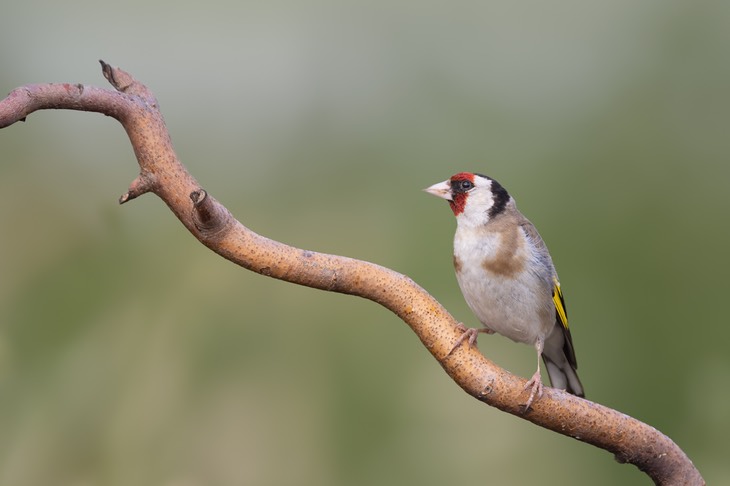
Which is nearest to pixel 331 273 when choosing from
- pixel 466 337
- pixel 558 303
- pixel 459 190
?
pixel 466 337

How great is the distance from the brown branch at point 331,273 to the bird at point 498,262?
0.99 ft

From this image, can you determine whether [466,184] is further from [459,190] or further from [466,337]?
[466,337]

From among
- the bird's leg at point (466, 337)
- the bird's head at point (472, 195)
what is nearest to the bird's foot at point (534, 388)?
the bird's leg at point (466, 337)

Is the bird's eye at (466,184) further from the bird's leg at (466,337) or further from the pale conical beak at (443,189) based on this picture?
the bird's leg at (466,337)

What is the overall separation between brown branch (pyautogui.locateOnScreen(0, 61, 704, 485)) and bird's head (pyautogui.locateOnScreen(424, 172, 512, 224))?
394 millimetres

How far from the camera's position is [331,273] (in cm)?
166

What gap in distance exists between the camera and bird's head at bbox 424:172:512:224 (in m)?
2.06

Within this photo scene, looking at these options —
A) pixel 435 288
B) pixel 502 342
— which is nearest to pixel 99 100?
pixel 435 288

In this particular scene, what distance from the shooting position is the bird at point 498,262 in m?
2.05

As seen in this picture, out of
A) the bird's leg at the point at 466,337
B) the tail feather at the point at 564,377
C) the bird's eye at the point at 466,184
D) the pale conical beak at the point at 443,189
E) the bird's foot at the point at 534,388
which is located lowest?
the bird's foot at the point at 534,388

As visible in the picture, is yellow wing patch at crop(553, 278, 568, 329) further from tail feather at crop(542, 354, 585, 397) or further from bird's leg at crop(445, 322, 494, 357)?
bird's leg at crop(445, 322, 494, 357)

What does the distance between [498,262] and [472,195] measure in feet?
0.52

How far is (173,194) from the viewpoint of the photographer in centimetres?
161

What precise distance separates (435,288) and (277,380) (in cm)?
73
